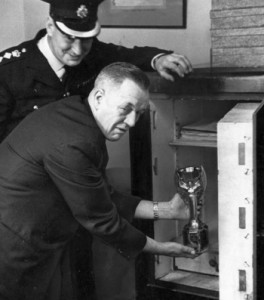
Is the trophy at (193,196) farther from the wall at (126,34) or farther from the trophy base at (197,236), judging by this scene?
the wall at (126,34)

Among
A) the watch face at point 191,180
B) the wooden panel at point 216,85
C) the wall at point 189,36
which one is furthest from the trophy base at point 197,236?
the wall at point 189,36

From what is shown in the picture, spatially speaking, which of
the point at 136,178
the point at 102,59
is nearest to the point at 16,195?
the point at 136,178

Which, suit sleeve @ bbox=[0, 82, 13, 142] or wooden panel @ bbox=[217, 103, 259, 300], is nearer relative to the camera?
wooden panel @ bbox=[217, 103, 259, 300]

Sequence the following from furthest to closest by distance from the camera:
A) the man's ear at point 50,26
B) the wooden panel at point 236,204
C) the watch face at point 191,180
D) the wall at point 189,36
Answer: the wall at point 189,36
the man's ear at point 50,26
the watch face at point 191,180
the wooden panel at point 236,204

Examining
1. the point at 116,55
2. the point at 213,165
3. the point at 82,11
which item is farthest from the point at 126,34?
the point at 82,11

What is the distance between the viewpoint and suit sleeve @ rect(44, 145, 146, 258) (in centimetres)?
177

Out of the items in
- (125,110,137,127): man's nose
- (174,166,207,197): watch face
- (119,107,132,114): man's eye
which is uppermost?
(119,107,132,114): man's eye

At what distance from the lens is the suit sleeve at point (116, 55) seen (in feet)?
7.43

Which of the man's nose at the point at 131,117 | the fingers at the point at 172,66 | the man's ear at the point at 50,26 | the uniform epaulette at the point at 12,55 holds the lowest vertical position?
the man's nose at the point at 131,117

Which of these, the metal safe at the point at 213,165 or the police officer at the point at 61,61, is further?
the police officer at the point at 61,61

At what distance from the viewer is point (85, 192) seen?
5.88 ft

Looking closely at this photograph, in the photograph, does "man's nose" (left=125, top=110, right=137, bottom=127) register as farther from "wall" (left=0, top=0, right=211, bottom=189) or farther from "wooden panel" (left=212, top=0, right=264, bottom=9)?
"wall" (left=0, top=0, right=211, bottom=189)

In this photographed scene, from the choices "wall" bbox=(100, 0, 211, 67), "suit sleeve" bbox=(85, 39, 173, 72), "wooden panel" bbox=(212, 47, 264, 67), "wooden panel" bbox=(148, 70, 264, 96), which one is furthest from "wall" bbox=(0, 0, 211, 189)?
"wooden panel" bbox=(148, 70, 264, 96)

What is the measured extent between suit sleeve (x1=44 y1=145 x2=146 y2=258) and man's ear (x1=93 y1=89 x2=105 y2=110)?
0.14 m
